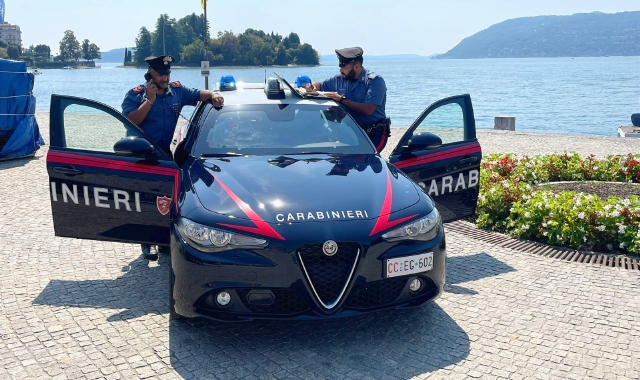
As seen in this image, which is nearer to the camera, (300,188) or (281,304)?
(281,304)

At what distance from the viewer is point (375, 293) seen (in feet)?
13.2

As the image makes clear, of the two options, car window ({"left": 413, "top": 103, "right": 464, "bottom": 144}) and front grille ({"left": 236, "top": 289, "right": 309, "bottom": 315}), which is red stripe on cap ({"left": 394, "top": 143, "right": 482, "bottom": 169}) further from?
front grille ({"left": 236, "top": 289, "right": 309, "bottom": 315})

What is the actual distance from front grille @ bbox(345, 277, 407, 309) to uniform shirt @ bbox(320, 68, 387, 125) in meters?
2.68

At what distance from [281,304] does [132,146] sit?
1.93 metres

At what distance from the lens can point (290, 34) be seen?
166 meters

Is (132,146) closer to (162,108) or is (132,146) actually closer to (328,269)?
(162,108)

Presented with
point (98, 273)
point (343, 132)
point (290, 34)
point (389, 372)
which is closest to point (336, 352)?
point (389, 372)

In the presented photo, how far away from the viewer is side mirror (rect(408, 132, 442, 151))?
5375 mm

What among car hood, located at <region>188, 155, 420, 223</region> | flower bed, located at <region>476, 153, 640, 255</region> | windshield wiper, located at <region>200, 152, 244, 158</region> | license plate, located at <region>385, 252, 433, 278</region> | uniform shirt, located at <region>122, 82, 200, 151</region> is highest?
uniform shirt, located at <region>122, 82, 200, 151</region>

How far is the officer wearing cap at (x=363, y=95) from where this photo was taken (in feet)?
21.2

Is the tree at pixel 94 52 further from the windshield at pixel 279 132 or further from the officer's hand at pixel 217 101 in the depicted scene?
the windshield at pixel 279 132

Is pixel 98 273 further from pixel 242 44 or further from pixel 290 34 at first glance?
pixel 290 34

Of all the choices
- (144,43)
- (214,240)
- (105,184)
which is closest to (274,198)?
(214,240)

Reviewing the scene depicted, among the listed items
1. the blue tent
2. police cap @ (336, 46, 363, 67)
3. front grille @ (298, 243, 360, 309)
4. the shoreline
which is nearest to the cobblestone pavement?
front grille @ (298, 243, 360, 309)
